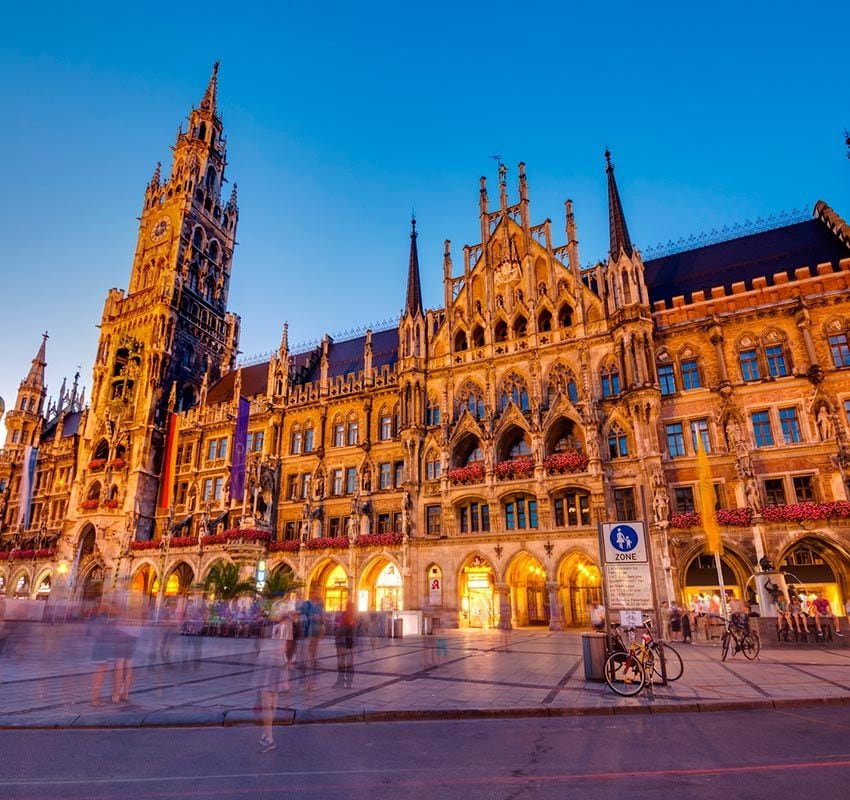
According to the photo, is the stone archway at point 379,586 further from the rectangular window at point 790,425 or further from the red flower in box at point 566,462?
the rectangular window at point 790,425

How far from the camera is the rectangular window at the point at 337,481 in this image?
133 feet

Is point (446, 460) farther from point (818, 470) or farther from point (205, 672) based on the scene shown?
point (205, 672)

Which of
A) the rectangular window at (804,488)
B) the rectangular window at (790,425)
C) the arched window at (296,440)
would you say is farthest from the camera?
the arched window at (296,440)

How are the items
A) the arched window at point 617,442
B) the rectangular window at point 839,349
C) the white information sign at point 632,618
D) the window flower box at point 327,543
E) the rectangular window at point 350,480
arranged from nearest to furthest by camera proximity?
1. the white information sign at point 632,618
2. the rectangular window at point 839,349
3. the arched window at point 617,442
4. the window flower box at point 327,543
5. the rectangular window at point 350,480

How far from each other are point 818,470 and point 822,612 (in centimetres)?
938

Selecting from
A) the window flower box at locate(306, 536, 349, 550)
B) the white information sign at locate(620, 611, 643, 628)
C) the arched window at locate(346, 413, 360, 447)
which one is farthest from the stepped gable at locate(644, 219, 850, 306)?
the white information sign at locate(620, 611, 643, 628)

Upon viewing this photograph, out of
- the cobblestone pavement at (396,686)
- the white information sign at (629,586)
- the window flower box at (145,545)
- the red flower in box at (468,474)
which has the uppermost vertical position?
the red flower in box at (468,474)

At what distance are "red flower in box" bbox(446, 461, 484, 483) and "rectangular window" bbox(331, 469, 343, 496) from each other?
31.8ft

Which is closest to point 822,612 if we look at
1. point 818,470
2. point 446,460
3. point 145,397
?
point 818,470

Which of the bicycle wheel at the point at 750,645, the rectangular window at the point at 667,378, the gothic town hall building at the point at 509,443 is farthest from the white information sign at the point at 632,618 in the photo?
the rectangular window at the point at 667,378

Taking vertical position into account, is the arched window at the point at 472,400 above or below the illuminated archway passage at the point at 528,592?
above

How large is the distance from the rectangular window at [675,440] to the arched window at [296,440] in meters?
26.3

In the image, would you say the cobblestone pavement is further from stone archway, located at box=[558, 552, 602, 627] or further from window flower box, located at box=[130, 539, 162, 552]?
window flower box, located at box=[130, 539, 162, 552]

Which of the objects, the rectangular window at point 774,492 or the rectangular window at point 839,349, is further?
the rectangular window at point 839,349
